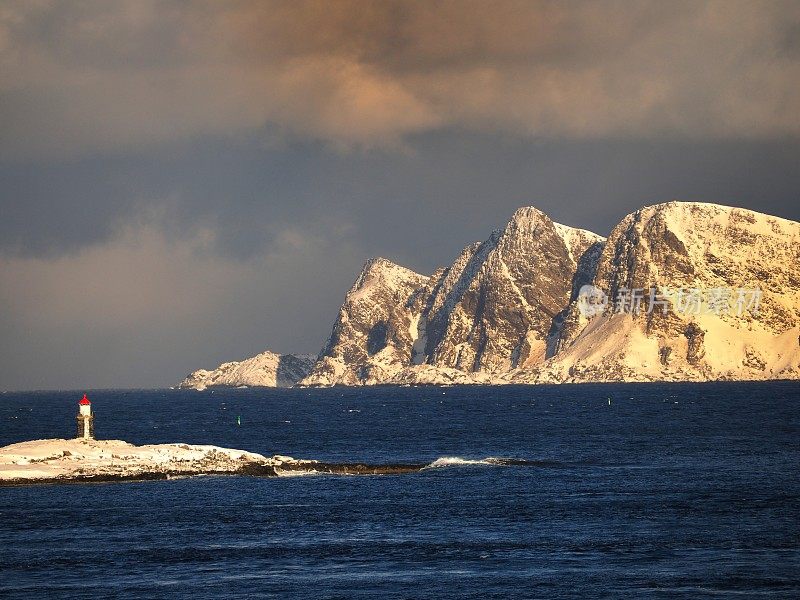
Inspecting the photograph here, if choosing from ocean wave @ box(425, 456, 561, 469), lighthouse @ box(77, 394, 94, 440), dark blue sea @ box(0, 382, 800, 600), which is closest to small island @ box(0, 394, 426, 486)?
lighthouse @ box(77, 394, 94, 440)

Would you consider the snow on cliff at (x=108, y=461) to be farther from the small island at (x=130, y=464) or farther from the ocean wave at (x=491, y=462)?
the ocean wave at (x=491, y=462)

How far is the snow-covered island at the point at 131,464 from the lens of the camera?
340 feet

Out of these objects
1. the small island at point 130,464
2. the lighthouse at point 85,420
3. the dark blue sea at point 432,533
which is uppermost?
the lighthouse at point 85,420

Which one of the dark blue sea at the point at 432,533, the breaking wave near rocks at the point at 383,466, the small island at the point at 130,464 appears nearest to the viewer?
the dark blue sea at the point at 432,533

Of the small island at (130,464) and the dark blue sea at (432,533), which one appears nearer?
the dark blue sea at (432,533)

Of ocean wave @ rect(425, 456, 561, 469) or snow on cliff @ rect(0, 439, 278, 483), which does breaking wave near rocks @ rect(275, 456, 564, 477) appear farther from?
snow on cliff @ rect(0, 439, 278, 483)

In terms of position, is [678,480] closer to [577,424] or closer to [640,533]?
[640,533]

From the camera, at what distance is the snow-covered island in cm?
10375

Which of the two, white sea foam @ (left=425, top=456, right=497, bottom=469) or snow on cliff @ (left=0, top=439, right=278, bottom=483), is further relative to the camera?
white sea foam @ (left=425, top=456, right=497, bottom=469)

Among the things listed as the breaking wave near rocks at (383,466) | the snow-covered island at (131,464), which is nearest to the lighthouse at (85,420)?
the snow-covered island at (131,464)

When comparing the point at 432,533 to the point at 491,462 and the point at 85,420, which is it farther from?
the point at 85,420

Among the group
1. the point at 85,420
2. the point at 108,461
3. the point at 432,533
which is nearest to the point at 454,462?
the point at 108,461

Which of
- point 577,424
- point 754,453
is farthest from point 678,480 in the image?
point 577,424

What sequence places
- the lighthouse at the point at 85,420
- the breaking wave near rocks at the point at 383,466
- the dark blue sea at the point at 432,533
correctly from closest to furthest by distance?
the dark blue sea at the point at 432,533, the breaking wave near rocks at the point at 383,466, the lighthouse at the point at 85,420
